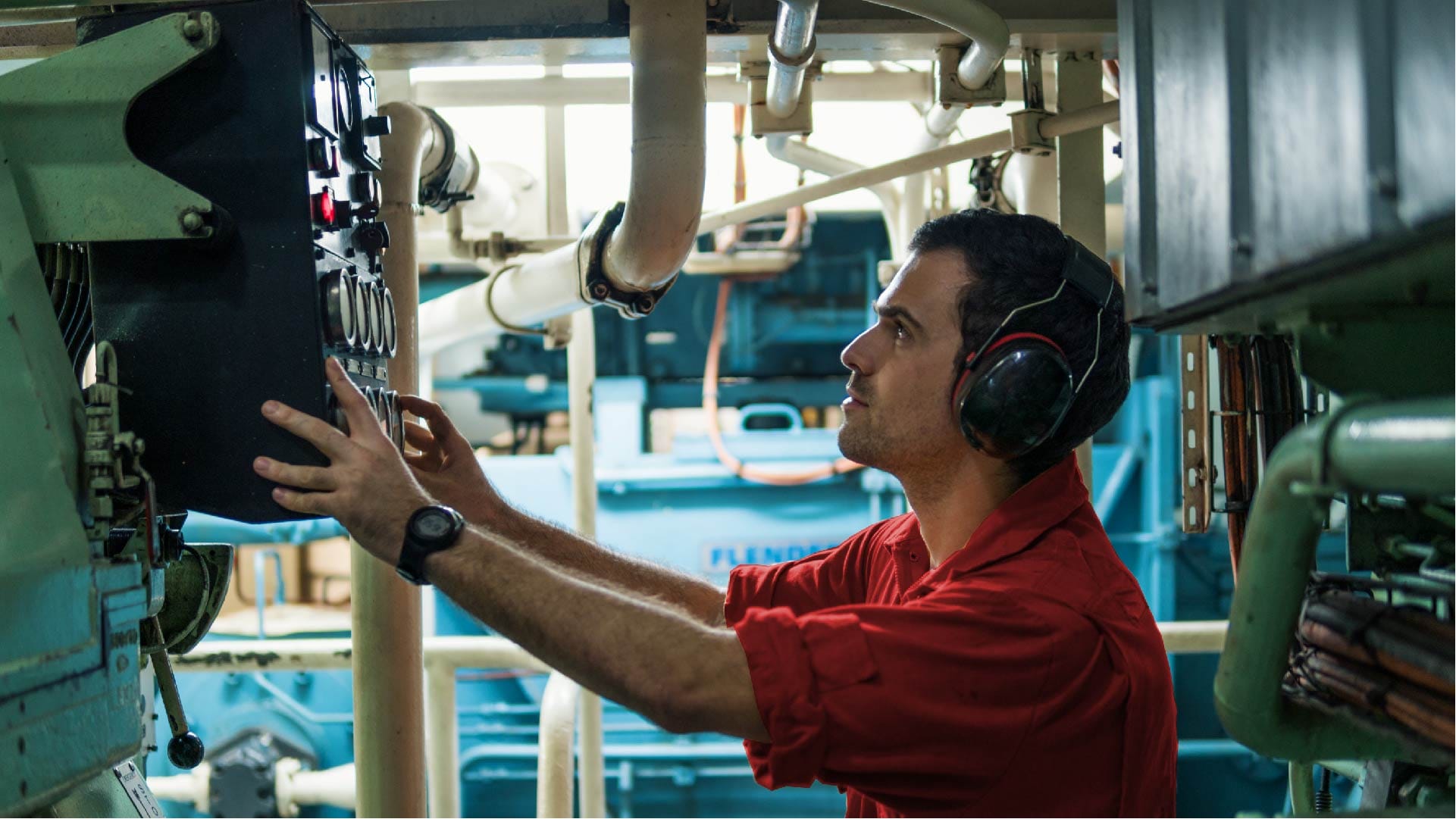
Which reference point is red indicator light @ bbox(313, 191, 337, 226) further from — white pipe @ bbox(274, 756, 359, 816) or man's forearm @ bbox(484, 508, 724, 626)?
white pipe @ bbox(274, 756, 359, 816)

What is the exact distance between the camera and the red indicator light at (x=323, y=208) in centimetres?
115

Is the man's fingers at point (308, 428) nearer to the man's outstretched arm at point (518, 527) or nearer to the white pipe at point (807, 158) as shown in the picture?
the man's outstretched arm at point (518, 527)

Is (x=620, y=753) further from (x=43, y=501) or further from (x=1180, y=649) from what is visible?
(x=43, y=501)

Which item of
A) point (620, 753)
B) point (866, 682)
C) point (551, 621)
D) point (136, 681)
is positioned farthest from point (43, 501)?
point (620, 753)

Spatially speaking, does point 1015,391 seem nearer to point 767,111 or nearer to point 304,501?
point 304,501

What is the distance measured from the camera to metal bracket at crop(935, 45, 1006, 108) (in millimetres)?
1803

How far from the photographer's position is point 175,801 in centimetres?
408

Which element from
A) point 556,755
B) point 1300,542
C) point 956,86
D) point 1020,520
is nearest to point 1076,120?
point 956,86

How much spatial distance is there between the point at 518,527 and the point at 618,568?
18cm

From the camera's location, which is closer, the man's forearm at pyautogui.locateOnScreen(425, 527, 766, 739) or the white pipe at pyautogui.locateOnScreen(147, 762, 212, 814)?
the man's forearm at pyautogui.locateOnScreen(425, 527, 766, 739)

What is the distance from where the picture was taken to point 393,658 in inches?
71.0

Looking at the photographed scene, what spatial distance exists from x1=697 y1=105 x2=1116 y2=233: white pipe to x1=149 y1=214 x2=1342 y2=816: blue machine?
1.81 meters

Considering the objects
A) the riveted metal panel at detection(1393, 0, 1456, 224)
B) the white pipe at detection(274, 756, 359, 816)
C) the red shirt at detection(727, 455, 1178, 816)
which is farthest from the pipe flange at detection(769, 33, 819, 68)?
the white pipe at detection(274, 756, 359, 816)

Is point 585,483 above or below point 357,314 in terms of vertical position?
below
